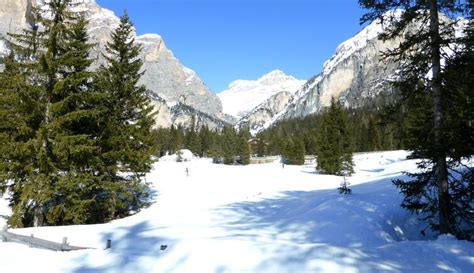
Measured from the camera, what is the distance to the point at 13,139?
17.9 m

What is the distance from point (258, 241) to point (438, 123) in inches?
254

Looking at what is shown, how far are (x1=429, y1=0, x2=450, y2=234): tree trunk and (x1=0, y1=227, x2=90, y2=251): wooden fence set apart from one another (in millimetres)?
10711

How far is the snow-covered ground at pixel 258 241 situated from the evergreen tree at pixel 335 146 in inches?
857

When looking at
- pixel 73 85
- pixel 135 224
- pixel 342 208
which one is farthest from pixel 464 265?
pixel 73 85

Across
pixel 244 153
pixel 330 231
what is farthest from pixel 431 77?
pixel 244 153

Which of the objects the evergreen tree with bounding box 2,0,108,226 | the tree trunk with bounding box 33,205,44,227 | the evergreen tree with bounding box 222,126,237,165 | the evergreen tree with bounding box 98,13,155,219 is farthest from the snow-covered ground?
the evergreen tree with bounding box 222,126,237,165

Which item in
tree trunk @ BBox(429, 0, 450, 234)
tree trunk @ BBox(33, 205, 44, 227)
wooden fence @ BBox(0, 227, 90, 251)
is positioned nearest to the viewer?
wooden fence @ BBox(0, 227, 90, 251)

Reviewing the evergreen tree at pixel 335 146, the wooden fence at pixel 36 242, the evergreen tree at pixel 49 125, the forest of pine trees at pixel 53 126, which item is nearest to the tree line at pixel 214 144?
the evergreen tree at pixel 335 146

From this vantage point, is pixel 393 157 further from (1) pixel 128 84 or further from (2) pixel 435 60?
(2) pixel 435 60

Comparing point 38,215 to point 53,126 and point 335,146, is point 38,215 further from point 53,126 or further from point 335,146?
point 335,146

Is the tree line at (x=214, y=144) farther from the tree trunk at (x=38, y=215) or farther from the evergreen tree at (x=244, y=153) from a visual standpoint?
the tree trunk at (x=38, y=215)

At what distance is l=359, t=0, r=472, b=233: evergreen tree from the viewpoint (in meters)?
11.4

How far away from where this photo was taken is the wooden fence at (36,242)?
1116 cm

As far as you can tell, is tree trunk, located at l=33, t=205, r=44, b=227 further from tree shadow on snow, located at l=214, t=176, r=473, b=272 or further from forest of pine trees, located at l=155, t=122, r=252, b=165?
forest of pine trees, located at l=155, t=122, r=252, b=165
